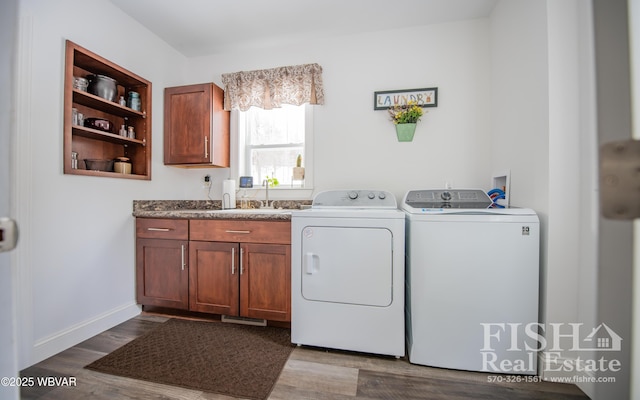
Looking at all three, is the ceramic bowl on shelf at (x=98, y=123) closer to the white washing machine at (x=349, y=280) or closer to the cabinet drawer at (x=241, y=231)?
the cabinet drawer at (x=241, y=231)

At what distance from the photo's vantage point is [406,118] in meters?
2.29

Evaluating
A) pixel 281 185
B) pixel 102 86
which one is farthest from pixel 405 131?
pixel 102 86

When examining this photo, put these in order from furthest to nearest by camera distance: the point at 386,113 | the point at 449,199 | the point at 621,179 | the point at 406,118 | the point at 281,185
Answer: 1. the point at 281,185
2. the point at 386,113
3. the point at 406,118
4. the point at 449,199
5. the point at 621,179

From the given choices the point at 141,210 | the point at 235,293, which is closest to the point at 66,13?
the point at 141,210

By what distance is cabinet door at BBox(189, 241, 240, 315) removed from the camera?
2039 mm

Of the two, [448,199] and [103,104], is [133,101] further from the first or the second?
[448,199]

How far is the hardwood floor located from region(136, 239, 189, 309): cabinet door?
1.82 ft

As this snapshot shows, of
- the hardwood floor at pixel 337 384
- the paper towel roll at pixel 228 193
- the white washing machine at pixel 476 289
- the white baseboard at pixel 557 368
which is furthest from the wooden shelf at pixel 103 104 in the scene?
the white baseboard at pixel 557 368

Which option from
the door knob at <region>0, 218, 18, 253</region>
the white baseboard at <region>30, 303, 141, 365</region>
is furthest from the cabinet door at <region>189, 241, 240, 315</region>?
the door knob at <region>0, 218, 18, 253</region>

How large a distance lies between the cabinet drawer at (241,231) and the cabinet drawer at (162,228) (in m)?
0.07

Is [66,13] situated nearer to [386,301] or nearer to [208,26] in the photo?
[208,26]

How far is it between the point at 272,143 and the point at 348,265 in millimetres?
1633

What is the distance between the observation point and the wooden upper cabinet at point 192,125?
8.13ft

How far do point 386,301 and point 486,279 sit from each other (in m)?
0.58
